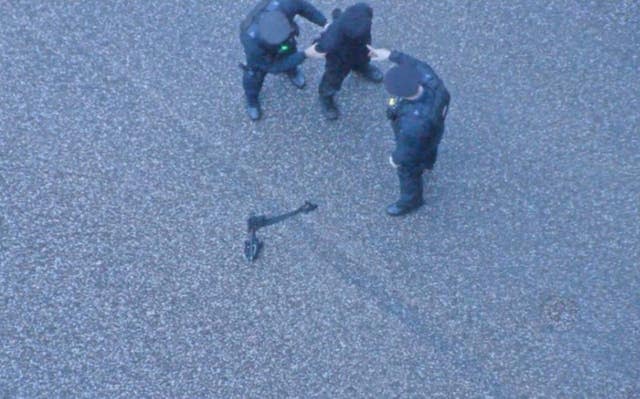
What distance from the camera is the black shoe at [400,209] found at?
501cm

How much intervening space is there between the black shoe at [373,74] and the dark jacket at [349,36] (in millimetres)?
535

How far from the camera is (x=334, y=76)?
16.9 feet

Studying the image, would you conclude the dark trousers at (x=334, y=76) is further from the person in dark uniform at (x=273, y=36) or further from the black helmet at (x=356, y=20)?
the black helmet at (x=356, y=20)

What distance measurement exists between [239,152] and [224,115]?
395mm

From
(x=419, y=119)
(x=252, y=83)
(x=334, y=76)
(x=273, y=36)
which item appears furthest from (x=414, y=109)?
(x=252, y=83)

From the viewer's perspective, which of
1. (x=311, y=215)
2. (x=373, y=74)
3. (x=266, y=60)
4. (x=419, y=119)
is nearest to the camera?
(x=419, y=119)

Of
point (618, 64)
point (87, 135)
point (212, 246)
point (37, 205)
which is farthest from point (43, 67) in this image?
point (618, 64)

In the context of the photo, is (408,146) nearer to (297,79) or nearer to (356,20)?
(356,20)

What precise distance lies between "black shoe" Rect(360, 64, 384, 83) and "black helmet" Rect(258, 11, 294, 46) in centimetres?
101

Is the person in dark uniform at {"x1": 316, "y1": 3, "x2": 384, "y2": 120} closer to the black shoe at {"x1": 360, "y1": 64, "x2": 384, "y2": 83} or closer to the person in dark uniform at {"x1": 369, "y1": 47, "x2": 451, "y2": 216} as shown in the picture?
the black shoe at {"x1": 360, "y1": 64, "x2": 384, "y2": 83}

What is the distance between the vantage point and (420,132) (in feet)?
14.1

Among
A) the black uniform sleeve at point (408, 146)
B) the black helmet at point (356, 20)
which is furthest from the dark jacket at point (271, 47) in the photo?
the black uniform sleeve at point (408, 146)

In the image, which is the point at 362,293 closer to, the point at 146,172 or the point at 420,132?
the point at 420,132

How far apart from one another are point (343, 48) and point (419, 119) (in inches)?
36.1
